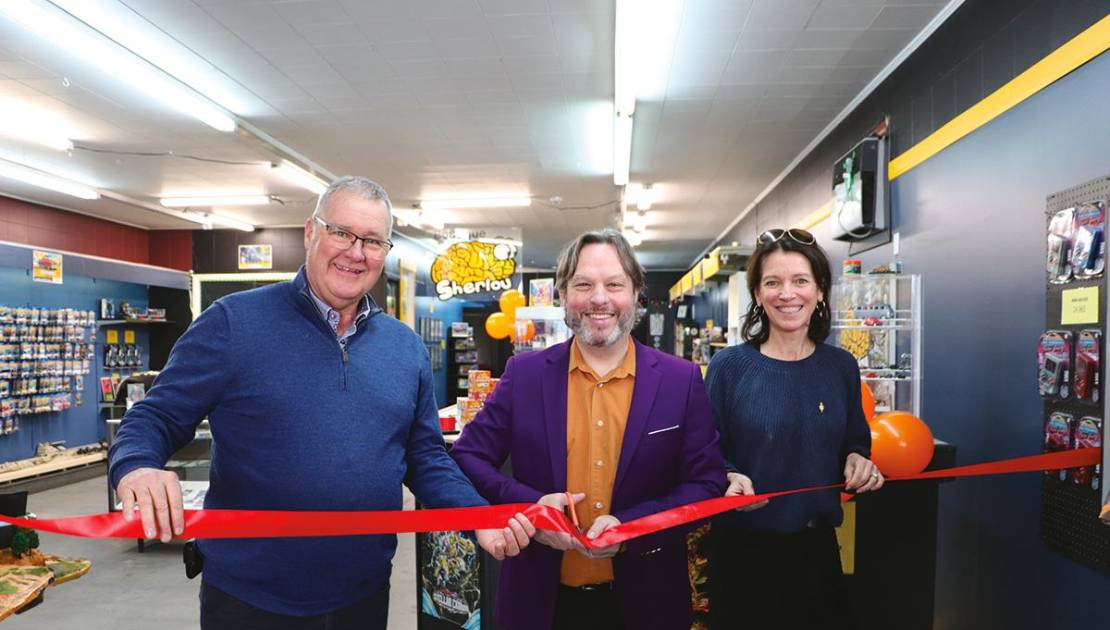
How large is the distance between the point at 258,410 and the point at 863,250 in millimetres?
6034

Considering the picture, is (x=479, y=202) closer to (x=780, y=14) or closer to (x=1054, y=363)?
(x=780, y=14)

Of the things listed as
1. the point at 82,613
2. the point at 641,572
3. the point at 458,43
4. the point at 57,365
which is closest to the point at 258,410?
the point at 641,572

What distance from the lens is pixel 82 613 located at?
4.25m

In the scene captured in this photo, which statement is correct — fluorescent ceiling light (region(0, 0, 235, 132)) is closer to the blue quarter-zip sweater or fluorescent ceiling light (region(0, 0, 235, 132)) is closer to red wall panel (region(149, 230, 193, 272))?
the blue quarter-zip sweater

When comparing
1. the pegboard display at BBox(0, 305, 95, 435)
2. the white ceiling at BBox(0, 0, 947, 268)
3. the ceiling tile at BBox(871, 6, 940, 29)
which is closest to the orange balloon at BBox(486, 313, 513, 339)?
the white ceiling at BBox(0, 0, 947, 268)

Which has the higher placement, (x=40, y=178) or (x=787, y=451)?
(x=40, y=178)

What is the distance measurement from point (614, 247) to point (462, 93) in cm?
506

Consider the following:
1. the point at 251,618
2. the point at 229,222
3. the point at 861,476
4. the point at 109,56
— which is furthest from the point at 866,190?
the point at 229,222

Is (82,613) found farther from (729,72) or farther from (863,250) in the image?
(863,250)

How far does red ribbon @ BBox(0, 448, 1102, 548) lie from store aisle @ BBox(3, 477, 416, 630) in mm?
2801

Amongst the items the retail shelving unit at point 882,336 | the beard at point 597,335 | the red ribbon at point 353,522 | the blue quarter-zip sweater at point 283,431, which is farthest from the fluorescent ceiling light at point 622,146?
the red ribbon at point 353,522

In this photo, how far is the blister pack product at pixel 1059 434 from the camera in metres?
2.94

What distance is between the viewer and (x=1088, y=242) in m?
2.81

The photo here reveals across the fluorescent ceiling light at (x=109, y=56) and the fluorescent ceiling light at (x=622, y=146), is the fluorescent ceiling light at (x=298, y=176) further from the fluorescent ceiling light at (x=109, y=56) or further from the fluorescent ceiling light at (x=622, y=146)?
the fluorescent ceiling light at (x=622, y=146)
